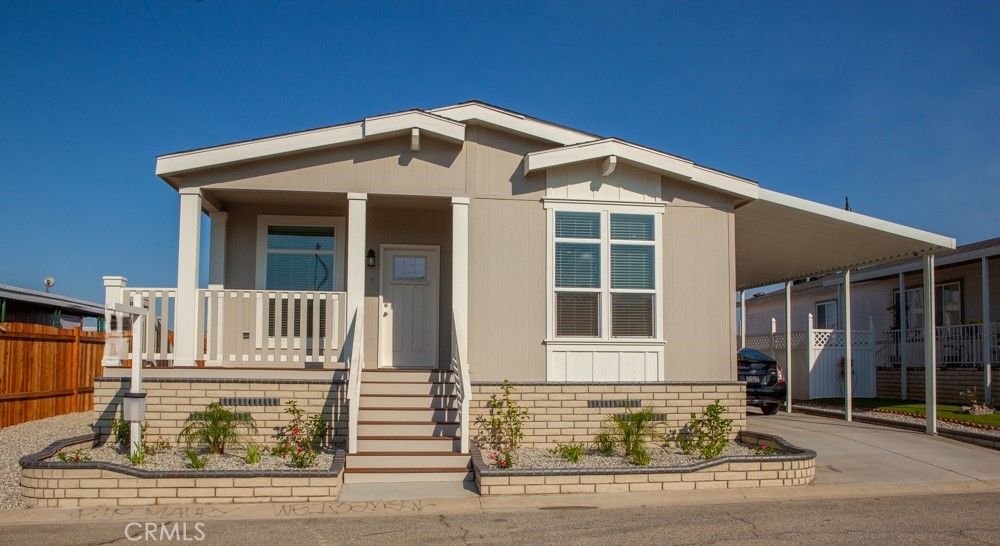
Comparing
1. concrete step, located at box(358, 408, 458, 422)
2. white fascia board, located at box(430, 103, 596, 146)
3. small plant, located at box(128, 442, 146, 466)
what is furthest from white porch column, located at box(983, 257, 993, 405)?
small plant, located at box(128, 442, 146, 466)

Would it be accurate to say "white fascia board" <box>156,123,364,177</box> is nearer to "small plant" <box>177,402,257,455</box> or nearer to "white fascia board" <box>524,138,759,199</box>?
"white fascia board" <box>524,138,759,199</box>

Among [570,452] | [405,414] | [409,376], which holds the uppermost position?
[409,376]

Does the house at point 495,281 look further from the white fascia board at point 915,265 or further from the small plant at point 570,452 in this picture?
the white fascia board at point 915,265

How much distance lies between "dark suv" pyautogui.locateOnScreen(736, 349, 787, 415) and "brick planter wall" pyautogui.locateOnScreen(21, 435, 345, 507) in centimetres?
983

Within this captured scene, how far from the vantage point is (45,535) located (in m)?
6.64

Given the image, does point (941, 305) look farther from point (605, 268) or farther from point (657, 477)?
point (657, 477)

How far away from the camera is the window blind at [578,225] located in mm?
10734

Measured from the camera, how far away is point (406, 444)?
9180 millimetres

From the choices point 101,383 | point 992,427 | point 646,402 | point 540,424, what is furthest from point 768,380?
point 101,383

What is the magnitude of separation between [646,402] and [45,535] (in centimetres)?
686

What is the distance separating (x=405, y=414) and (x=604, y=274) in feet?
10.7

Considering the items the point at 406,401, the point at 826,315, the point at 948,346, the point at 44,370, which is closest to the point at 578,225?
the point at 406,401

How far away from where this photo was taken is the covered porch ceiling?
433 inches

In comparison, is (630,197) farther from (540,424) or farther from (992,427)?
(992,427)
